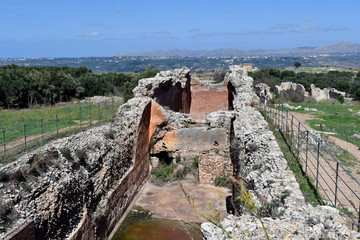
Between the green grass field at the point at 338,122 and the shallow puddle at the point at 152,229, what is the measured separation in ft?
22.2

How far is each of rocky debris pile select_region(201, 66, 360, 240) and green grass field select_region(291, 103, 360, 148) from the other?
6.12m

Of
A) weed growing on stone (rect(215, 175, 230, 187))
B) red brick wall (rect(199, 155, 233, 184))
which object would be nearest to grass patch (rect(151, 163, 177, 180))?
red brick wall (rect(199, 155, 233, 184))

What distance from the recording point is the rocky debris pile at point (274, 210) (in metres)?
4.21

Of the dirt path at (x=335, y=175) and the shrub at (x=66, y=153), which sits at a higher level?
the shrub at (x=66, y=153)

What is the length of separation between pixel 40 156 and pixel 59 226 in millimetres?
1782

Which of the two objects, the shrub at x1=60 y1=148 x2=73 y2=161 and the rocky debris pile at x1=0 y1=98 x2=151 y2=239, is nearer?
the rocky debris pile at x1=0 y1=98 x2=151 y2=239

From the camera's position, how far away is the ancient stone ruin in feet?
15.1

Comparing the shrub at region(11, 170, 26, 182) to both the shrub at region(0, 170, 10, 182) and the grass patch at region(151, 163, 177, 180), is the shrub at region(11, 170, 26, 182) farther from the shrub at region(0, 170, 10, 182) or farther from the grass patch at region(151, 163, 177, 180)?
the grass patch at region(151, 163, 177, 180)

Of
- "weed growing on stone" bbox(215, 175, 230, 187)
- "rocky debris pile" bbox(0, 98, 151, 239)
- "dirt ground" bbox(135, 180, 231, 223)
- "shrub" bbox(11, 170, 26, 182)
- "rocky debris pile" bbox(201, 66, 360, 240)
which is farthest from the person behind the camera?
"weed growing on stone" bbox(215, 175, 230, 187)

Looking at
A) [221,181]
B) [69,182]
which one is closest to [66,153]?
[69,182]

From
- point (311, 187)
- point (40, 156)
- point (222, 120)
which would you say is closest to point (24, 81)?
point (222, 120)

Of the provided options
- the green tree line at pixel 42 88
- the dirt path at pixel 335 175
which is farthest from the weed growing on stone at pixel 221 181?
the green tree line at pixel 42 88

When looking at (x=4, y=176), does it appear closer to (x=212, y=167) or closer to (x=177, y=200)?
(x=177, y=200)

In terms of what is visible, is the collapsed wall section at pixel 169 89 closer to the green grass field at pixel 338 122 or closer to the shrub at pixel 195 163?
the shrub at pixel 195 163
